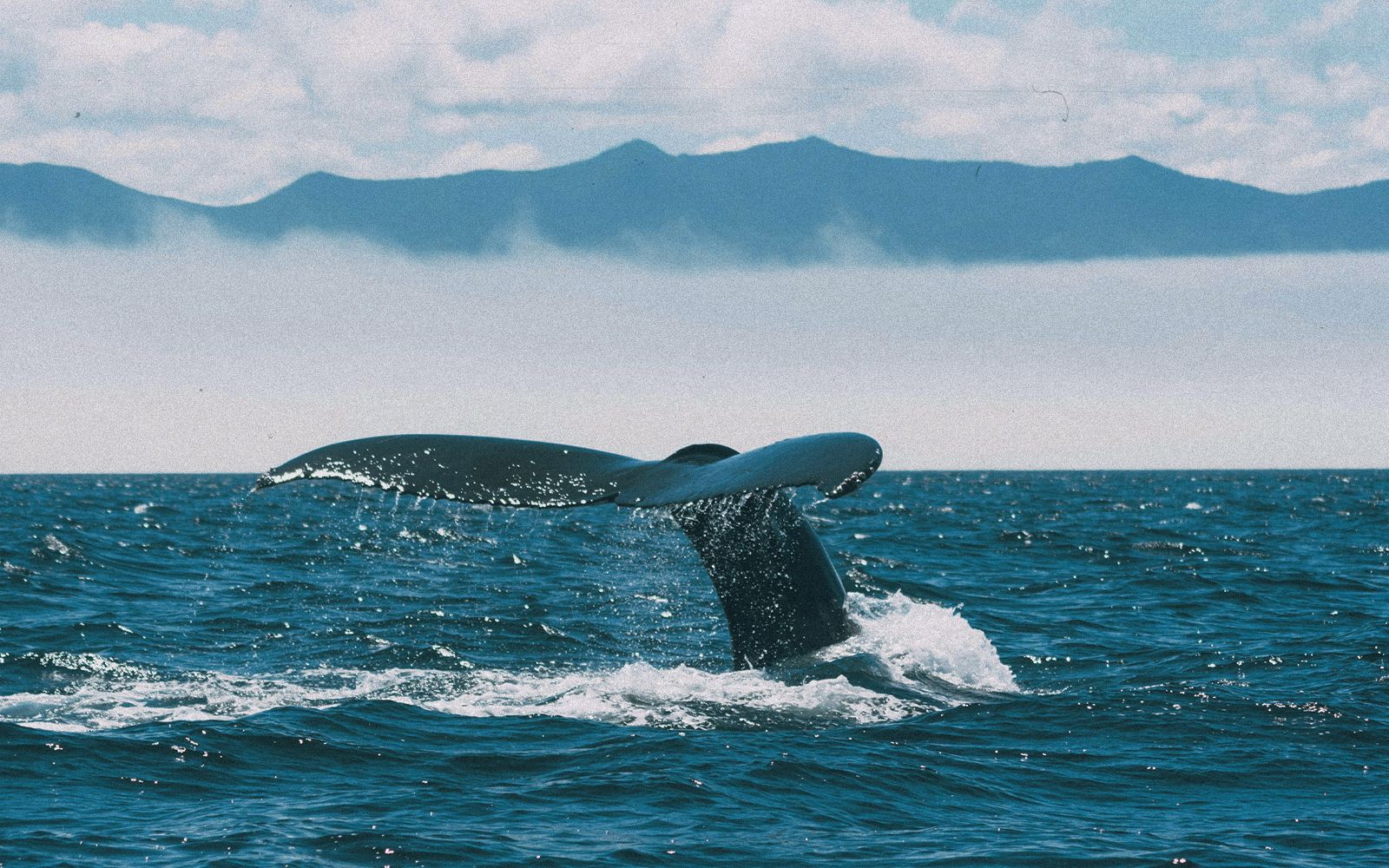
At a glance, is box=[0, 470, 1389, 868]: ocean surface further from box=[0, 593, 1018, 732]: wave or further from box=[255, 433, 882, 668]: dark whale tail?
box=[255, 433, 882, 668]: dark whale tail

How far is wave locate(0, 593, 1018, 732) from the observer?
913cm

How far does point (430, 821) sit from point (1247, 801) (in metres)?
3.93

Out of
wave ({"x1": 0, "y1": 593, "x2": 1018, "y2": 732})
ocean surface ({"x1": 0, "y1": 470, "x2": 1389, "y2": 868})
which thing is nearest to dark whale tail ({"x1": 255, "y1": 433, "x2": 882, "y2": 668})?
wave ({"x1": 0, "y1": 593, "x2": 1018, "y2": 732})

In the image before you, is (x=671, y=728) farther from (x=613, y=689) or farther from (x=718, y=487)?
(x=718, y=487)

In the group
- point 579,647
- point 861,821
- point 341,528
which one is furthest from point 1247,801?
point 341,528

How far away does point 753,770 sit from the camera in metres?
7.80

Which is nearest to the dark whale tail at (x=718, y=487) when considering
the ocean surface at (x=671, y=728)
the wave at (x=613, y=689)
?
the wave at (x=613, y=689)

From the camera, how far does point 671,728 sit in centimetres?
885

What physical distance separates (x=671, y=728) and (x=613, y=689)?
1.46 meters

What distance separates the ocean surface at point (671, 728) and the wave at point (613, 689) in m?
0.04

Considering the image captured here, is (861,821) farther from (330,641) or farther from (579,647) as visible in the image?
(330,641)

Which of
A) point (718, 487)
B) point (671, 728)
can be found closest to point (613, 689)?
point (671, 728)

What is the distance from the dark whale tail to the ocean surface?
501 mm

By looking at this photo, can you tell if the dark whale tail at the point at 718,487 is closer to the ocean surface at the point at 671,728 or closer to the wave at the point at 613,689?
the wave at the point at 613,689
